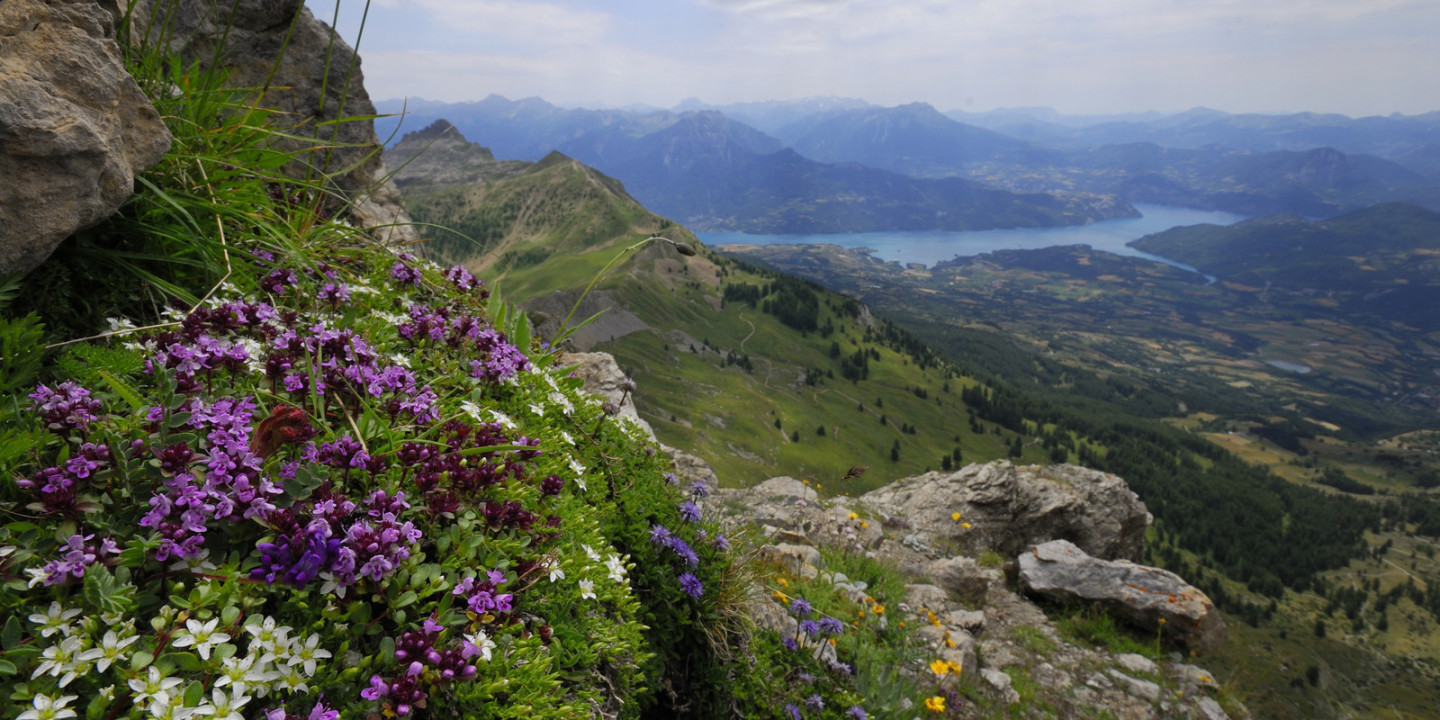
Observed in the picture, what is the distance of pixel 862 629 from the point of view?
7.68m

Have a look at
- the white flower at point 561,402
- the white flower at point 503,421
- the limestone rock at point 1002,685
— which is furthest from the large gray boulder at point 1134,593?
the white flower at point 503,421

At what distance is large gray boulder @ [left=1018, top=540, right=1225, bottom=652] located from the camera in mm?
11945

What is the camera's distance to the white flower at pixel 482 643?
2445 millimetres

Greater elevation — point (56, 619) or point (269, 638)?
point (56, 619)

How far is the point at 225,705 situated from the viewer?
6.35ft

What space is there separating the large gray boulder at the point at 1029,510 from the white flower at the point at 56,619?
17.4 metres

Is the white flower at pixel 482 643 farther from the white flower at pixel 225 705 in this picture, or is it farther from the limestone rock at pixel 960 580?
the limestone rock at pixel 960 580

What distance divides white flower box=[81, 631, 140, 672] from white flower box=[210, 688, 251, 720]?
31cm

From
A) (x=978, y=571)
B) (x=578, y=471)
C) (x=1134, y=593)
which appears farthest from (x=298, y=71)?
(x=1134, y=593)

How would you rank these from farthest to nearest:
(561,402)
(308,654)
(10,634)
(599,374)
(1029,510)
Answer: (1029,510), (599,374), (561,402), (308,654), (10,634)

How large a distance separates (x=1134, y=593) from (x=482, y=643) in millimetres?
14115

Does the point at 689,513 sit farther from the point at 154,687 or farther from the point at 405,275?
the point at 405,275

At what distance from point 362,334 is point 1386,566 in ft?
870

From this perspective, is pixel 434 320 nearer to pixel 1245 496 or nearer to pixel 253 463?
pixel 253 463
